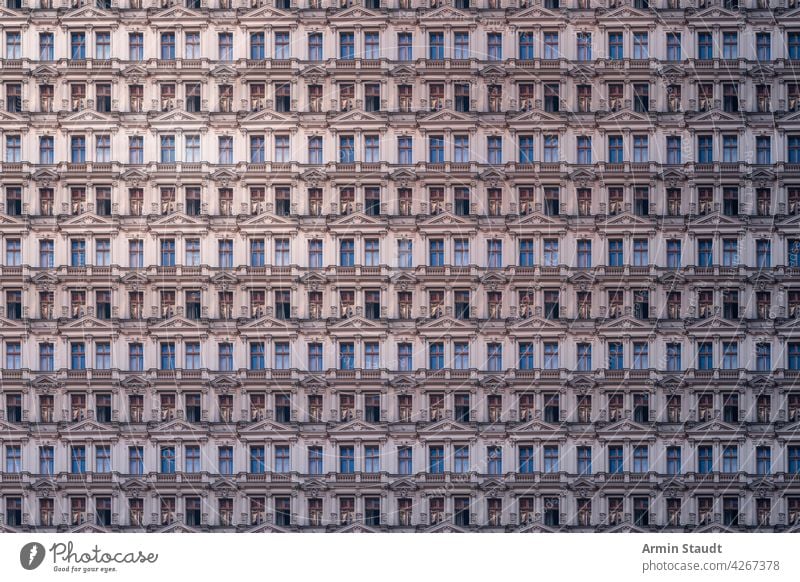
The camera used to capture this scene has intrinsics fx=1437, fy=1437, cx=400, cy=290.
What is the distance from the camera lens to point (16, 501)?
25.7 m

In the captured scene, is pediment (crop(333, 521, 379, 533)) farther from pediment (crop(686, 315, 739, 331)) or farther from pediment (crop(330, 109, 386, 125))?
pediment (crop(330, 109, 386, 125))

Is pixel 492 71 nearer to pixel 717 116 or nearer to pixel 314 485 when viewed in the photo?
pixel 717 116

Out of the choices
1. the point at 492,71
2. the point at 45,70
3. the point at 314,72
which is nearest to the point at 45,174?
the point at 45,70

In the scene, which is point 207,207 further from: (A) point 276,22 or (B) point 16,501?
(B) point 16,501

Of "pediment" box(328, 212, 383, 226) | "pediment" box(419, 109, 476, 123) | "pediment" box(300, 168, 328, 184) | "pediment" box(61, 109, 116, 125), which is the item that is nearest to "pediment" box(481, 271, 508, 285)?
"pediment" box(328, 212, 383, 226)

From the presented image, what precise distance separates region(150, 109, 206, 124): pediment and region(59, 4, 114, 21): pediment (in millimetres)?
1983

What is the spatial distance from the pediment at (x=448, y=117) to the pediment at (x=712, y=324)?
17.5 feet

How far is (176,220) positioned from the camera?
25547mm

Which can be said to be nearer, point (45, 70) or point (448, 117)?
point (448, 117)

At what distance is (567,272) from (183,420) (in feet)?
23.9

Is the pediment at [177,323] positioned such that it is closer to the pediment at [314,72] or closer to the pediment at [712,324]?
the pediment at [314,72]

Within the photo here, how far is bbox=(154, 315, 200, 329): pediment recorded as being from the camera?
1003 inches

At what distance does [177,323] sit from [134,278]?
3.65 feet
